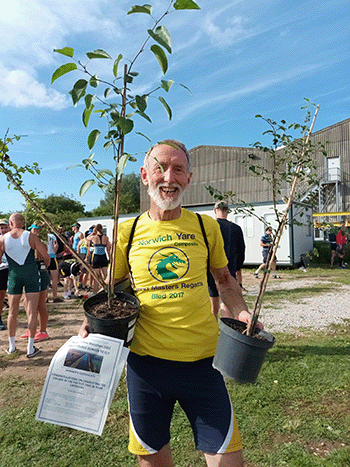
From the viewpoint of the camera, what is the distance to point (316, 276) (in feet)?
41.4

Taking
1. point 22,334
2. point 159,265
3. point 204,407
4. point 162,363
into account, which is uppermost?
point 159,265

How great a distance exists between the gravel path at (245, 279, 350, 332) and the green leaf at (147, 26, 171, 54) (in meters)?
5.35

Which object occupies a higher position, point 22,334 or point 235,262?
point 235,262

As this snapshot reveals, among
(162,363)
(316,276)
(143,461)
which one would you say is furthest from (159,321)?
(316,276)

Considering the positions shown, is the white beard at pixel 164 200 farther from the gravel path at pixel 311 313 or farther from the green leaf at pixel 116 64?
the gravel path at pixel 311 313

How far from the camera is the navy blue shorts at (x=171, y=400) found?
1602mm

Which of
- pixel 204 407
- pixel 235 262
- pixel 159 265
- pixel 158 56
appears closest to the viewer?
pixel 158 56

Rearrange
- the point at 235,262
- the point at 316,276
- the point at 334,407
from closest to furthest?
1. the point at 334,407
2. the point at 235,262
3. the point at 316,276

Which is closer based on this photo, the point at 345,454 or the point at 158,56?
the point at 158,56

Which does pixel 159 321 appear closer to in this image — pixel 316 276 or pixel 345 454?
pixel 345 454

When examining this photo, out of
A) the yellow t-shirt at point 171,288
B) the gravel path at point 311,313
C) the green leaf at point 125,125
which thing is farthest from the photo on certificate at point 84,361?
the gravel path at point 311,313

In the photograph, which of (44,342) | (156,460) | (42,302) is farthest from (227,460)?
(44,342)

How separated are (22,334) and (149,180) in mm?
5216

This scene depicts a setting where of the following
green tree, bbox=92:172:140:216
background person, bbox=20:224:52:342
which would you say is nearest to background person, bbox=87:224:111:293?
background person, bbox=20:224:52:342
